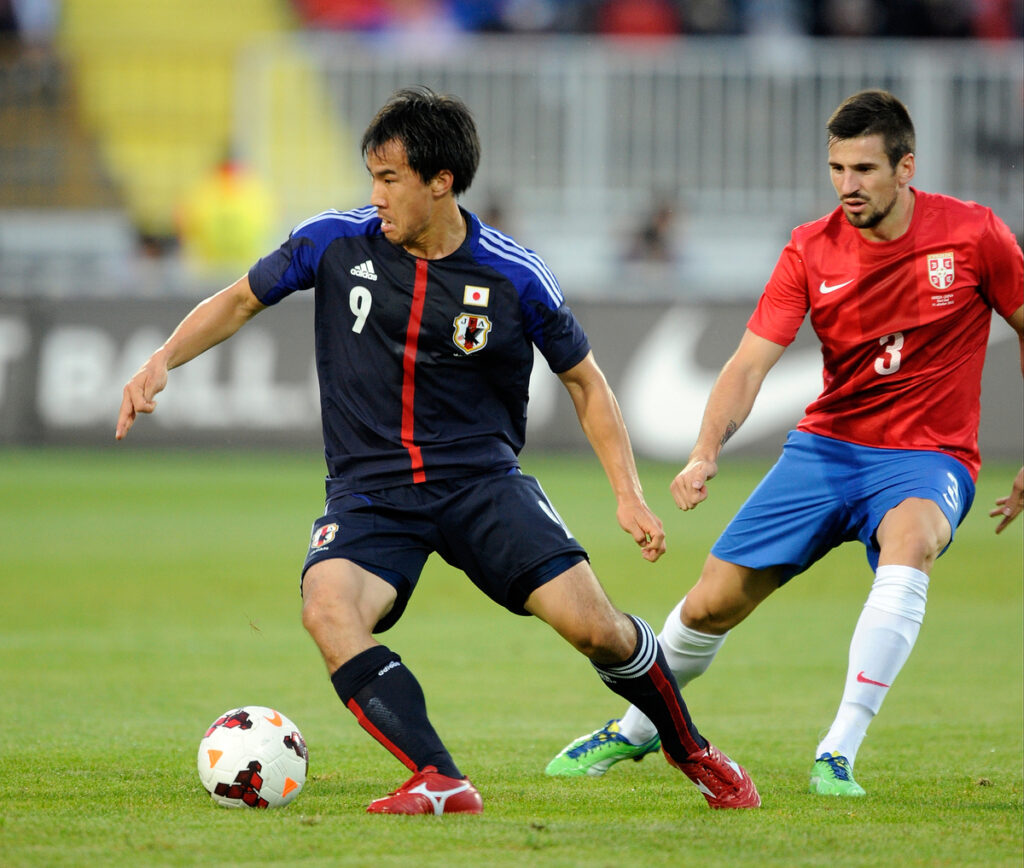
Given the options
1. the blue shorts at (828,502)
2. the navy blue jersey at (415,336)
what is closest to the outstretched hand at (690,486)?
the navy blue jersey at (415,336)

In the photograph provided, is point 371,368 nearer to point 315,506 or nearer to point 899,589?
point 899,589

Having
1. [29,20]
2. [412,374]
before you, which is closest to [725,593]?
[412,374]

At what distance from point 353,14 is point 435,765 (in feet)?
64.9

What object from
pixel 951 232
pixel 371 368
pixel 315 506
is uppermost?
→ pixel 951 232

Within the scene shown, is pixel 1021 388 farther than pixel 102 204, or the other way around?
pixel 102 204

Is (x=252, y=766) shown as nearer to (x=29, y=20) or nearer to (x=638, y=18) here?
(x=638, y=18)

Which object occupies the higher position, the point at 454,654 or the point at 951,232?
the point at 951,232

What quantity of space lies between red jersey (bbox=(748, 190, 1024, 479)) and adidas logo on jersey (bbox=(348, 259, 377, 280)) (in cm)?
143

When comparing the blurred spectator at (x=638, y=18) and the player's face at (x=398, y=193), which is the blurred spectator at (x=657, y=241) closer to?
the blurred spectator at (x=638, y=18)

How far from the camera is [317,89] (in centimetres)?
2055

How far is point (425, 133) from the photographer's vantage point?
4.96 meters

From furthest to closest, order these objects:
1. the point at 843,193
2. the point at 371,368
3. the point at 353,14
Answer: the point at 353,14
the point at 843,193
the point at 371,368

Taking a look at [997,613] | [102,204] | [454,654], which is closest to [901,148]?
[454,654]

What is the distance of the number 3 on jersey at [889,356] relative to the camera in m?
5.69
